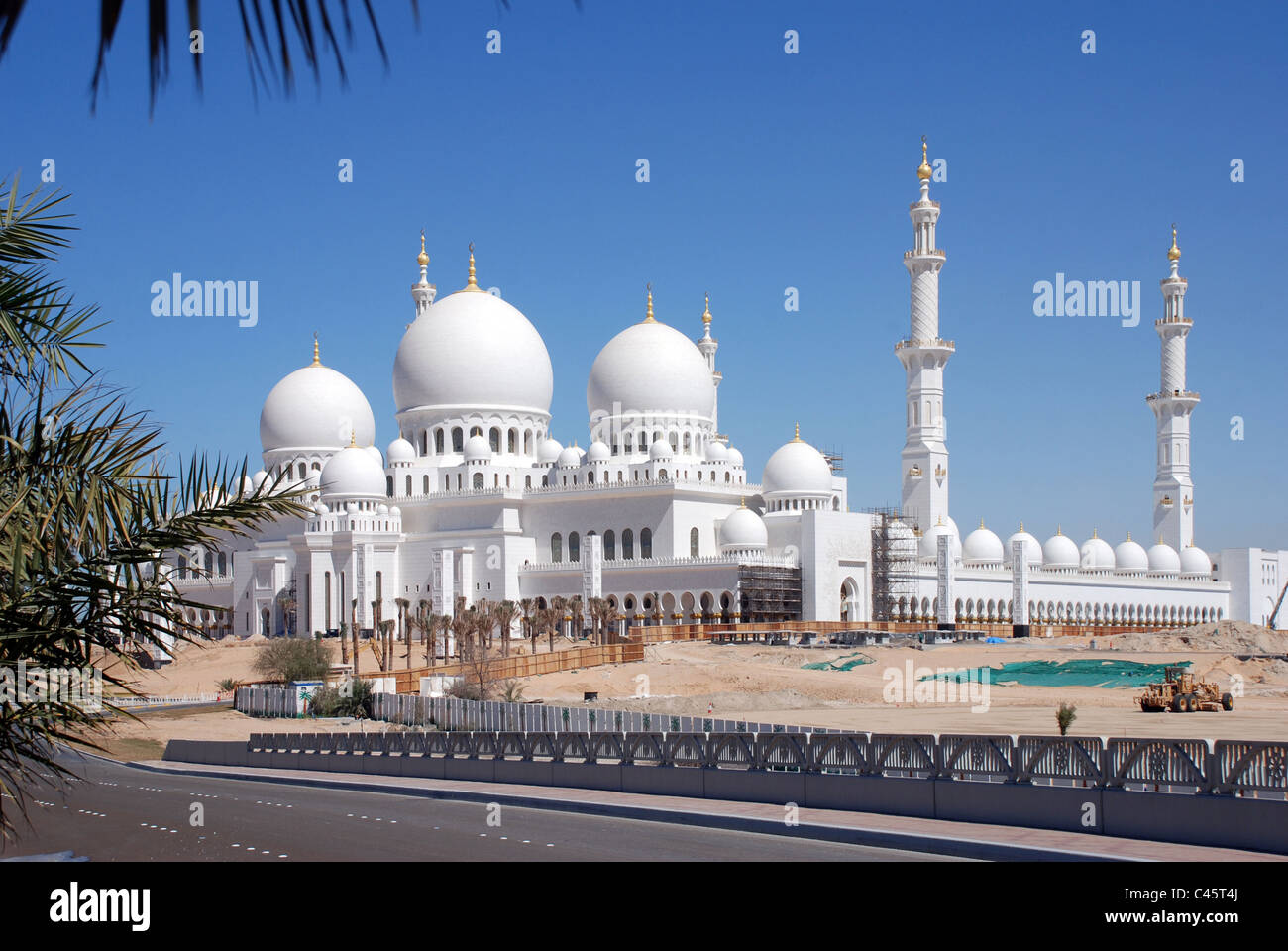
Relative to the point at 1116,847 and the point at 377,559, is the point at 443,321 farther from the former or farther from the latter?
the point at 1116,847

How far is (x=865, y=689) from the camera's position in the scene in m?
46.8

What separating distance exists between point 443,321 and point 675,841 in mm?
62420

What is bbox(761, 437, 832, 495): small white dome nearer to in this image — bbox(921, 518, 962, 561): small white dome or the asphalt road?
bbox(921, 518, 962, 561): small white dome

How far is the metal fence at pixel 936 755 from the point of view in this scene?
14477 millimetres

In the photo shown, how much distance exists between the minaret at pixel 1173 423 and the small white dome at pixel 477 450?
151 ft

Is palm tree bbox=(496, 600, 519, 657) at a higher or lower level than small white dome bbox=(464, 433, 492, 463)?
lower

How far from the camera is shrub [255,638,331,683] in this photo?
50438mm

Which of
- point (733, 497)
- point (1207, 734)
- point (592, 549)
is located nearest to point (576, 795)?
point (1207, 734)

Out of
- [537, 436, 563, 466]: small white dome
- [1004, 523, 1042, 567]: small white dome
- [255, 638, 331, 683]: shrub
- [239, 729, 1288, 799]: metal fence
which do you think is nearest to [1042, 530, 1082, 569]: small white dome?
[1004, 523, 1042, 567]: small white dome

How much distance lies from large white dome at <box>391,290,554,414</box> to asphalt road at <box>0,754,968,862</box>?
53206 millimetres

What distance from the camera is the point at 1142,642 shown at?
67.0 metres

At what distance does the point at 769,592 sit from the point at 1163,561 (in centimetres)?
4459

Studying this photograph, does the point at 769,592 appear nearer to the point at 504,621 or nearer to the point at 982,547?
the point at 504,621

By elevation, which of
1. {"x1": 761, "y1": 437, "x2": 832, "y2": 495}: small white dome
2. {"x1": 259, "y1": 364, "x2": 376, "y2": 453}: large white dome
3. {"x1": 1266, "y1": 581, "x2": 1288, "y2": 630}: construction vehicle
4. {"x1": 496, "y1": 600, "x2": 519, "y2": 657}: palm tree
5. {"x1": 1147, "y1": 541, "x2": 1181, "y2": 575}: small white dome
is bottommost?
{"x1": 1266, "y1": 581, "x2": 1288, "y2": 630}: construction vehicle
